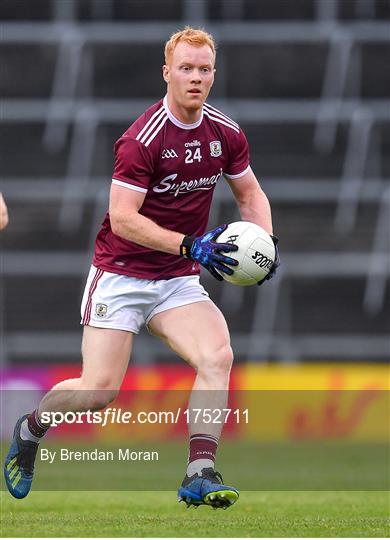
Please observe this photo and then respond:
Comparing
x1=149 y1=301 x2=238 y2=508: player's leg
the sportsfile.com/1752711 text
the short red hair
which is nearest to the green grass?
x1=149 y1=301 x2=238 y2=508: player's leg

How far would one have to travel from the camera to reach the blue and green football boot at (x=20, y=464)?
7.29 metres

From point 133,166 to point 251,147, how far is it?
42.4 feet

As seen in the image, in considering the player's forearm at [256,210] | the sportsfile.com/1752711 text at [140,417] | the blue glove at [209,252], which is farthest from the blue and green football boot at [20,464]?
the sportsfile.com/1752711 text at [140,417]

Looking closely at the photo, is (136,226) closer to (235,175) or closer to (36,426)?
(235,175)

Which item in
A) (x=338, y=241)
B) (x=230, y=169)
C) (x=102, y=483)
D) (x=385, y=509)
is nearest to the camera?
(x=230, y=169)

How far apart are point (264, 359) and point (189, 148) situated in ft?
33.4

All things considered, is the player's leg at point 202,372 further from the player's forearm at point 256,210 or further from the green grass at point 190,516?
the player's forearm at point 256,210

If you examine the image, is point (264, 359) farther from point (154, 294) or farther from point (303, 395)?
point (154, 294)

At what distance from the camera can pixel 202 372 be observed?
6.69m

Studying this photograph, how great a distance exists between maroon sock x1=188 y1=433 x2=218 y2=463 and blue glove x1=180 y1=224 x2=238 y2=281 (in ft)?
2.72

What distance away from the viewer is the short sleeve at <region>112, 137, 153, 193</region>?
6.67m

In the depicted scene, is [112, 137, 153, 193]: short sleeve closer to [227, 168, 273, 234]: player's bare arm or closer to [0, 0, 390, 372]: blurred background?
[227, 168, 273, 234]: player's bare arm

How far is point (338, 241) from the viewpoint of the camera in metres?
18.7

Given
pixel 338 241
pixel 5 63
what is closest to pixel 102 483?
pixel 338 241
